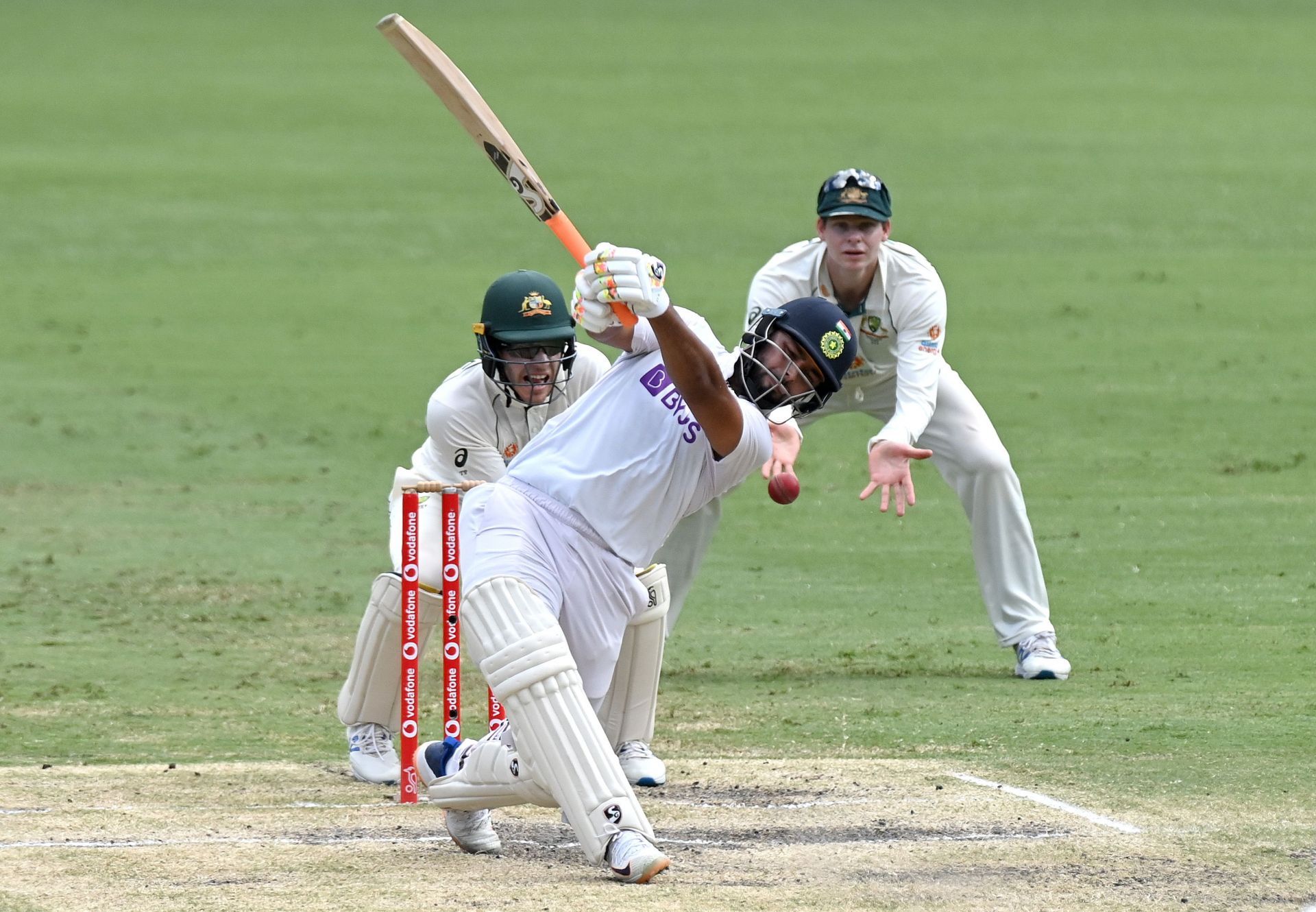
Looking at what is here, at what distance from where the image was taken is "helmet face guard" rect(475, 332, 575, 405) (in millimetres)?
6535

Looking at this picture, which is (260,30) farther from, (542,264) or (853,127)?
(542,264)

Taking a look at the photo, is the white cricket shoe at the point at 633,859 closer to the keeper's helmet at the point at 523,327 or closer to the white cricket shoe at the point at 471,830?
the white cricket shoe at the point at 471,830

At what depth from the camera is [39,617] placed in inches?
387

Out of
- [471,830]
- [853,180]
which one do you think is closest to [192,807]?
[471,830]

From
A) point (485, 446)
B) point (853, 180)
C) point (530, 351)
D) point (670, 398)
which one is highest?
point (853, 180)

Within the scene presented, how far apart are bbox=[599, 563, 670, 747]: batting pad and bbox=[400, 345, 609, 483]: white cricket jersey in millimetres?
640

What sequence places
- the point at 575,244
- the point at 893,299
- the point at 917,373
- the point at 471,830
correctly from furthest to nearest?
the point at 893,299 → the point at 917,373 → the point at 575,244 → the point at 471,830

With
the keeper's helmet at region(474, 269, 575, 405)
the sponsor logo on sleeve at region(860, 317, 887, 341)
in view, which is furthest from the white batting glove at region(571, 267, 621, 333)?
the sponsor logo on sleeve at region(860, 317, 887, 341)

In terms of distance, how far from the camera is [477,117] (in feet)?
20.0

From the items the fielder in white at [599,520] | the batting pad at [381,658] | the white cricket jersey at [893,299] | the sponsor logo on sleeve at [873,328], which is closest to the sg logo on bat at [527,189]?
the fielder in white at [599,520]

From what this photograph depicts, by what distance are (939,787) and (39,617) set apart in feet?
16.9

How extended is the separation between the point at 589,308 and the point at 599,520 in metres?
0.58

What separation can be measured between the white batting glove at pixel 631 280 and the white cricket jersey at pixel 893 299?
297 cm

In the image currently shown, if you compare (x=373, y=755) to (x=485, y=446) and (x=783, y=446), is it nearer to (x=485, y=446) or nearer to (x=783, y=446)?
(x=485, y=446)
